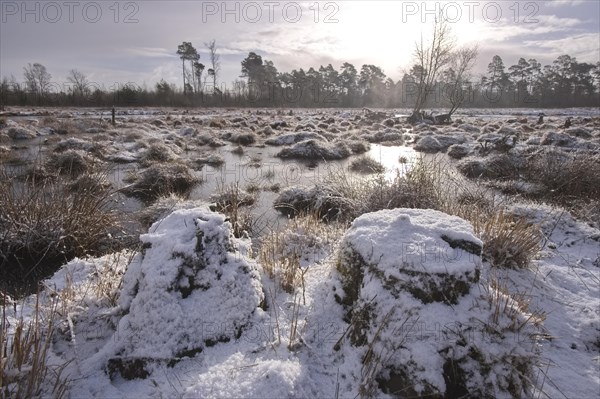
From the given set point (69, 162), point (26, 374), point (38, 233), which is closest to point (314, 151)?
point (69, 162)

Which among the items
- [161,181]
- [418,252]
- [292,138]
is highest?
[292,138]

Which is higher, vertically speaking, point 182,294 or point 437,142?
point 437,142

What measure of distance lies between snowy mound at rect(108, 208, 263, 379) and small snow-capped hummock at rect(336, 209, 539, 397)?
89 centimetres

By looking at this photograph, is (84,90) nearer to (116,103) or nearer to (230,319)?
(116,103)

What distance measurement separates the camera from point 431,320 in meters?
2.22

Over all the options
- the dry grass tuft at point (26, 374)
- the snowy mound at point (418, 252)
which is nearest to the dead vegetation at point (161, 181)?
the dry grass tuft at point (26, 374)

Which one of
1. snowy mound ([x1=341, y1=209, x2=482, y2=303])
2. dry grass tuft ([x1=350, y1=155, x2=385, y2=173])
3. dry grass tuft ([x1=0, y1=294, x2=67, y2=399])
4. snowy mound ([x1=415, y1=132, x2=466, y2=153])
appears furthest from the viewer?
snowy mound ([x1=415, y1=132, x2=466, y2=153])

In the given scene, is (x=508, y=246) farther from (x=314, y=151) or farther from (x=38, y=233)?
(x=314, y=151)

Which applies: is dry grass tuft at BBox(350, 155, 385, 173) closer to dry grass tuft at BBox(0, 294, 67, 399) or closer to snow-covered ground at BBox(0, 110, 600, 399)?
snow-covered ground at BBox(0, 110, 600, 399)

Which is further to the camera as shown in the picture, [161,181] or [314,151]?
[314,151]

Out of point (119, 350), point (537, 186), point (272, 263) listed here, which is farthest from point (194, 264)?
point (537, 186)

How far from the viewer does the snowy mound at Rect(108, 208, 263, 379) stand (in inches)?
92.7

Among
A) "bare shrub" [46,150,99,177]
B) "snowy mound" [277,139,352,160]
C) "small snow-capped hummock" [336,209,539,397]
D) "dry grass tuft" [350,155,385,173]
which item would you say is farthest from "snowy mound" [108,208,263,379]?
"snowy mound" [277,139,352,160]

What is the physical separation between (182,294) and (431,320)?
1.79 m
